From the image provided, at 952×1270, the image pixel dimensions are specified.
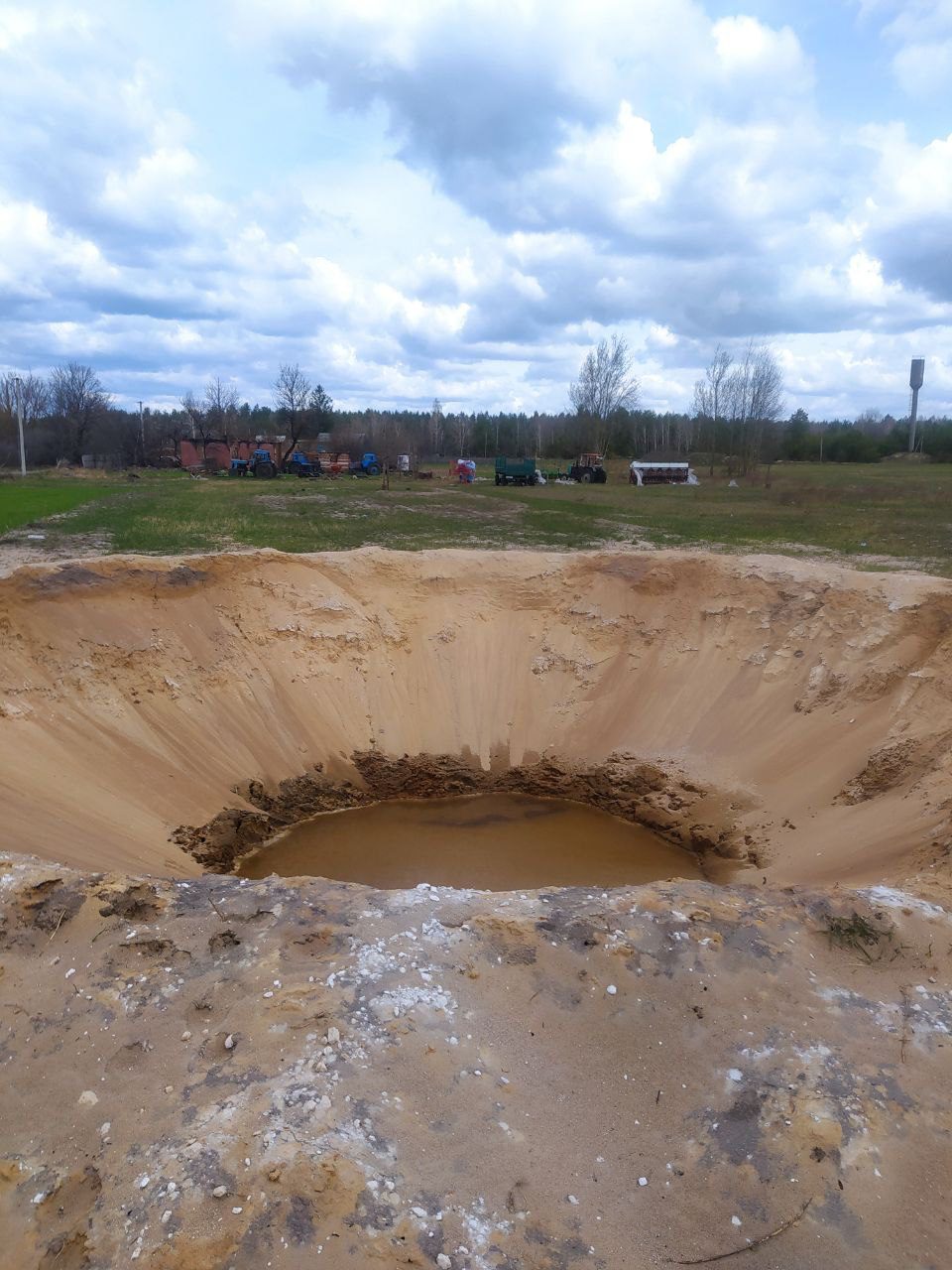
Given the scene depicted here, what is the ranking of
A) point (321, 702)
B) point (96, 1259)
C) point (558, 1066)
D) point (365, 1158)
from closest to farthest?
point (96, 1259)
point (365, 1158)
point (558, 1066)
point (321, 702)

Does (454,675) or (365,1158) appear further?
(454,675)

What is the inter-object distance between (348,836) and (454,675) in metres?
3.44

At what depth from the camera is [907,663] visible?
10125 millimetres

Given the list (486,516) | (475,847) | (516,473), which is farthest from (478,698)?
(516,473)

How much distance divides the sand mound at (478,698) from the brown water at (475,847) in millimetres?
363

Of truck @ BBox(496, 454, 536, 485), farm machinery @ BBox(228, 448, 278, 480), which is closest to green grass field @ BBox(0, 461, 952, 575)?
truck @ BBox(496, 454, 536, 485)

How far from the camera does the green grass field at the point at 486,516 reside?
1931cm

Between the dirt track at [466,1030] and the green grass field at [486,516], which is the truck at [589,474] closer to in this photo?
the green grass field at [486,516]

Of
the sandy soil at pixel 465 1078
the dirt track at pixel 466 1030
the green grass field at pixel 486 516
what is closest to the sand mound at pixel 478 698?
the dirt track at pixel 466 1030

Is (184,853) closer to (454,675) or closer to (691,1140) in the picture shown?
(454,675)

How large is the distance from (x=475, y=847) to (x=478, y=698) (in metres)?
3.05

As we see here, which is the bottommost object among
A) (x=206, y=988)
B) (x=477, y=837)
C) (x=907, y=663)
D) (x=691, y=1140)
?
(x=477, y=837)

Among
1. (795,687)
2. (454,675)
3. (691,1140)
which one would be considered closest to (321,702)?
(454,675)

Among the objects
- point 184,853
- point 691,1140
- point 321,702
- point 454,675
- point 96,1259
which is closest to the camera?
point 96,1259
